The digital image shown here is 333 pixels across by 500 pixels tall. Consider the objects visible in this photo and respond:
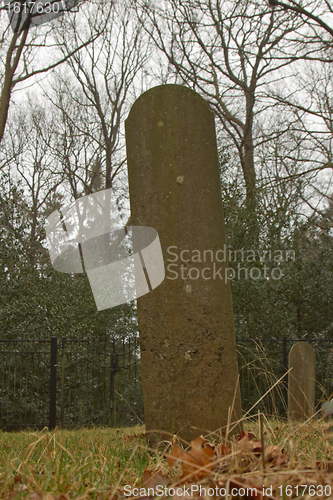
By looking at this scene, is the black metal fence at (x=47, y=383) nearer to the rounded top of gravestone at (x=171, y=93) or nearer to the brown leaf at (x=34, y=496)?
the rounded top of gravestone at (x=171, y=93)

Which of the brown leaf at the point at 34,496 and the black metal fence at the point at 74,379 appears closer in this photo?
the brown leaf at the point at 34,496

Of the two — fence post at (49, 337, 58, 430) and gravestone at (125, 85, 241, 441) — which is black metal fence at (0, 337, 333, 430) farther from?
gravestone at (125, 85, 241, 441)

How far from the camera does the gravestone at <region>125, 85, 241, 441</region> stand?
7.40 ft

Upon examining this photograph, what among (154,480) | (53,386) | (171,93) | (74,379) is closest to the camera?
(154,480)

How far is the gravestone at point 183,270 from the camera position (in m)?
2.26

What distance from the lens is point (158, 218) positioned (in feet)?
8.02

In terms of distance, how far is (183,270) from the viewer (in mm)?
2389

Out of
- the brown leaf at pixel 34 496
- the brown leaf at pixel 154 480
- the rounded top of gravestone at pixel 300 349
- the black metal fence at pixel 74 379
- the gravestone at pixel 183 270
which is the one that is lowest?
the black metal fence at pixel 74 379

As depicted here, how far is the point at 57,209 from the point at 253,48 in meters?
7.87

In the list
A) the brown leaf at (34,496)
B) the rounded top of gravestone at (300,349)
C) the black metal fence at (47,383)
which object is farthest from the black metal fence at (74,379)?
the brown leaf at (34,496)

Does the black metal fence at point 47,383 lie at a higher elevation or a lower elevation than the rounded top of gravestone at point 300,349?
lower

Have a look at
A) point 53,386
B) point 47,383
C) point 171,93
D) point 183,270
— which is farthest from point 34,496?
point 47,383

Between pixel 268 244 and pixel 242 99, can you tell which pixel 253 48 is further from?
pixel 268 244

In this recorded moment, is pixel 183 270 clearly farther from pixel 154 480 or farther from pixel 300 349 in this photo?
pixel 300 349
